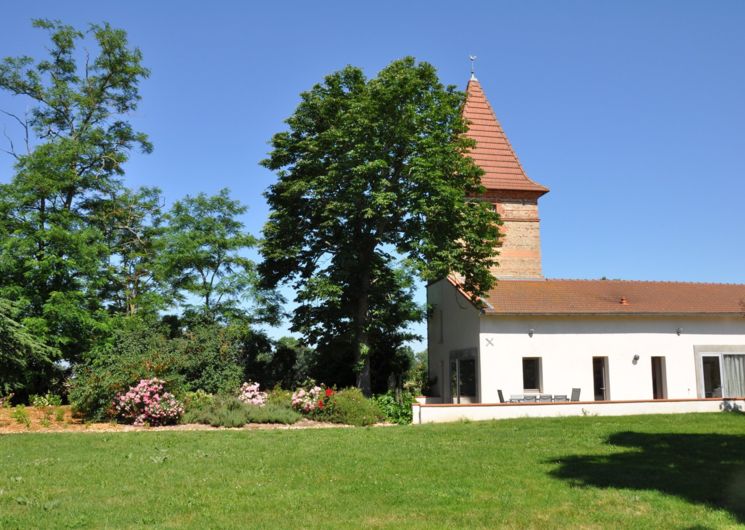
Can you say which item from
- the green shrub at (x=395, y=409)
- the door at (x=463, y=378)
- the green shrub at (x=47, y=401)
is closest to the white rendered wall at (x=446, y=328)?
the door at (x=463, y=378)

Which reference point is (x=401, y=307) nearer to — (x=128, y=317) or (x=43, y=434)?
(x=128, y=317)

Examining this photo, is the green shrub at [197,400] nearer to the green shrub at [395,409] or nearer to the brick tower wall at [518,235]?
the green shrub at [395,409]

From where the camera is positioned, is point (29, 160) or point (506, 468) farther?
point (29, 160)

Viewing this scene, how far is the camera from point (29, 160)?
1106 inches

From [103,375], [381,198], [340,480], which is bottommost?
[340,480]

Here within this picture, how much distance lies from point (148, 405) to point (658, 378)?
19.6 m

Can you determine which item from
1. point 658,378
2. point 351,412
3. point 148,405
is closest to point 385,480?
point 351,412

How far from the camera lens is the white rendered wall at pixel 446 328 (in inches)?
1040

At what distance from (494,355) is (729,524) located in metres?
17.8

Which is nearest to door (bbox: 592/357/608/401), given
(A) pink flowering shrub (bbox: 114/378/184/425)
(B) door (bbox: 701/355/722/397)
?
(B) door (bbox: 701/355/722/397)

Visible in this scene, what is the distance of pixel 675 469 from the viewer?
10359mm

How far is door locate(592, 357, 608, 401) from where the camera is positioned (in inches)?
1013

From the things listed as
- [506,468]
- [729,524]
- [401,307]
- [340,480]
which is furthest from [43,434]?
[729,524]

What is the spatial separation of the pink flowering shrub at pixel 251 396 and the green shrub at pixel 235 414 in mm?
697
